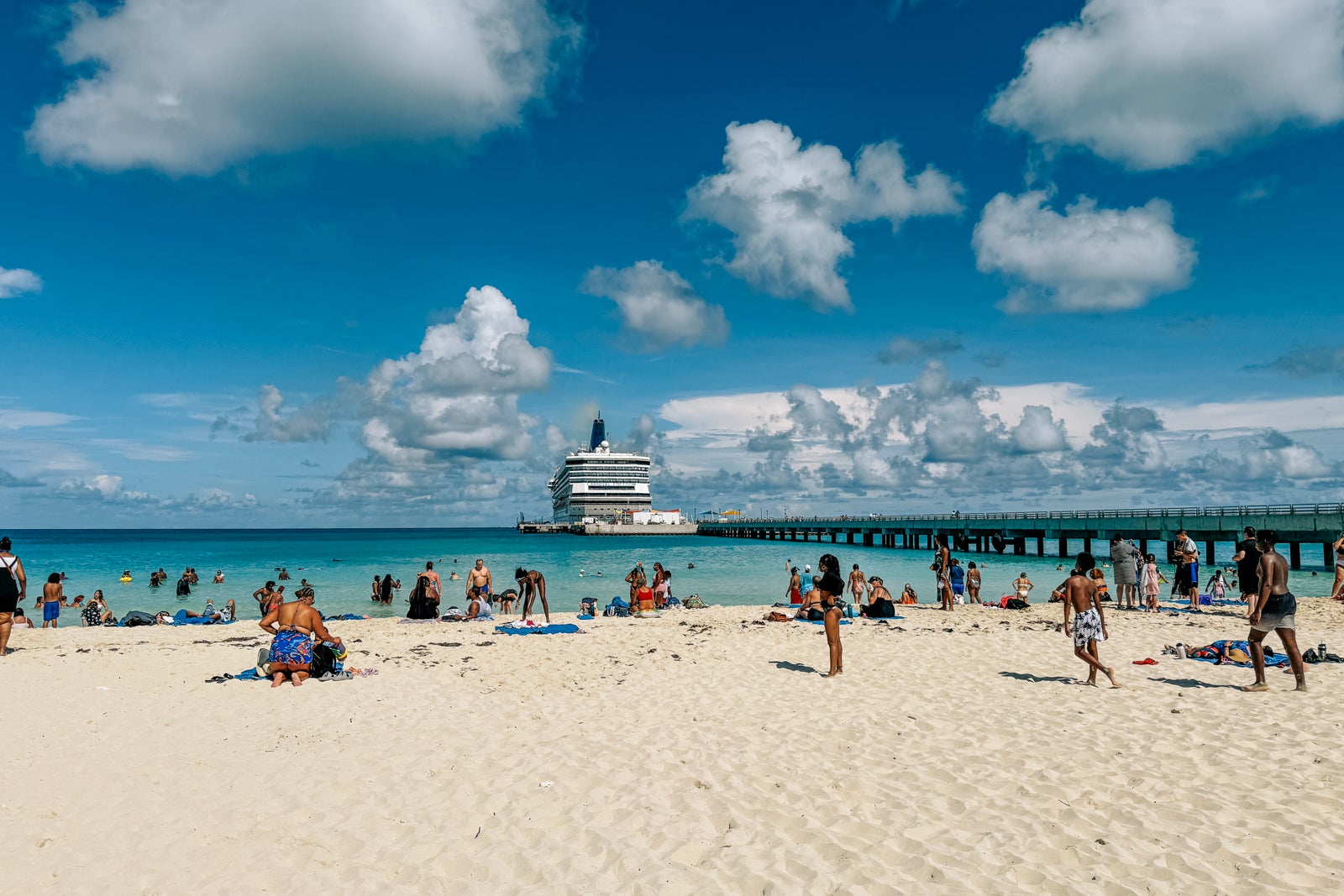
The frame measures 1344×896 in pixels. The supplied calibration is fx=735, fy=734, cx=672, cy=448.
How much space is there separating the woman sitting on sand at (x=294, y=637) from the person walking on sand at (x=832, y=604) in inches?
257

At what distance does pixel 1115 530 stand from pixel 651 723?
52769 millimetres

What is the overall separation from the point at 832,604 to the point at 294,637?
6981 millimetres

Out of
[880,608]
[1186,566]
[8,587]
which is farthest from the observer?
[1186,566]

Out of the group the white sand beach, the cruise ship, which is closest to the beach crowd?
the white sand beach

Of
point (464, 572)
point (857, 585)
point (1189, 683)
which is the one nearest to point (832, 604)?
point (1189, 683)

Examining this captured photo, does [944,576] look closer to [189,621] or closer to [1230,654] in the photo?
[1230,654]

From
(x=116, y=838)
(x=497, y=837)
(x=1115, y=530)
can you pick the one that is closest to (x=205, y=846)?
(x=116, y=838)

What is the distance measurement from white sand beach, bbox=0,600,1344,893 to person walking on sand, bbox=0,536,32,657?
64.1 inches

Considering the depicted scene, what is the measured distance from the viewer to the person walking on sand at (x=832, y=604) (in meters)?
9.44

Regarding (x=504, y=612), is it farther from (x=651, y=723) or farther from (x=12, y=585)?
(x=651, y=723)

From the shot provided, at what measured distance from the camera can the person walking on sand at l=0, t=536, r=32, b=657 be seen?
37.5ft

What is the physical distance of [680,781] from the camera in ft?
19.0

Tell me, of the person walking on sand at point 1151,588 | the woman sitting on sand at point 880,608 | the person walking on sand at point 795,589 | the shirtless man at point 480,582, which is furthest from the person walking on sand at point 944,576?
the shirtless man at point 480,582

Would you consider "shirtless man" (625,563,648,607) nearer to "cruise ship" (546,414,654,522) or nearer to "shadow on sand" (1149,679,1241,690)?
"shadow on sand" (1149,679,1241,690)
